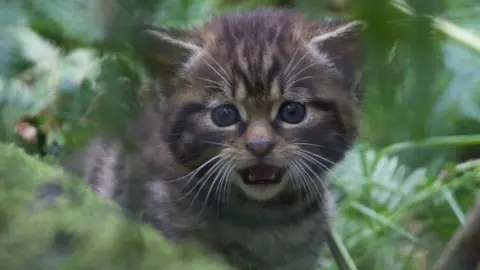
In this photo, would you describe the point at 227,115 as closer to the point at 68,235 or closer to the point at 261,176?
the point at 261,176

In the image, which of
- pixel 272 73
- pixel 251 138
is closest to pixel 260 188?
pixel 251 138

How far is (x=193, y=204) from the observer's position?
1590 mm

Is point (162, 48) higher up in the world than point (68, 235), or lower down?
higher up

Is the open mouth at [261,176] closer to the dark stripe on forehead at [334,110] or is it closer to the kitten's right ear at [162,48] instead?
the dark stripe on forehead at [334,110]

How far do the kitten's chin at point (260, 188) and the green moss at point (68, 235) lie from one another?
0.55m

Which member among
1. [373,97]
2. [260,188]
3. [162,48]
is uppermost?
[260,188]

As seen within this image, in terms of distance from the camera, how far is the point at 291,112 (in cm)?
145

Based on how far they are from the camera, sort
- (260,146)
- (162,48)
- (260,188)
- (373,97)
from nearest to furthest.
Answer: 1. (373,97)
2. (162,48)
3. (260,146)
4. (260,188)

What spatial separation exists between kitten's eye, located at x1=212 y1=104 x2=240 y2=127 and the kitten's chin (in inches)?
4.8

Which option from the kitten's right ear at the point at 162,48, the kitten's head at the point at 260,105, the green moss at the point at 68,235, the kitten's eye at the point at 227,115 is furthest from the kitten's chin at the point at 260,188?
the green moss at the point at 68,235

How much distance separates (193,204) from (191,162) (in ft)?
0.42

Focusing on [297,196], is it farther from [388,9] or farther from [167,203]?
[388,9]

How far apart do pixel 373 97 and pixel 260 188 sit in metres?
0.96

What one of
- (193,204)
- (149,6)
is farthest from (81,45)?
(193,204)
